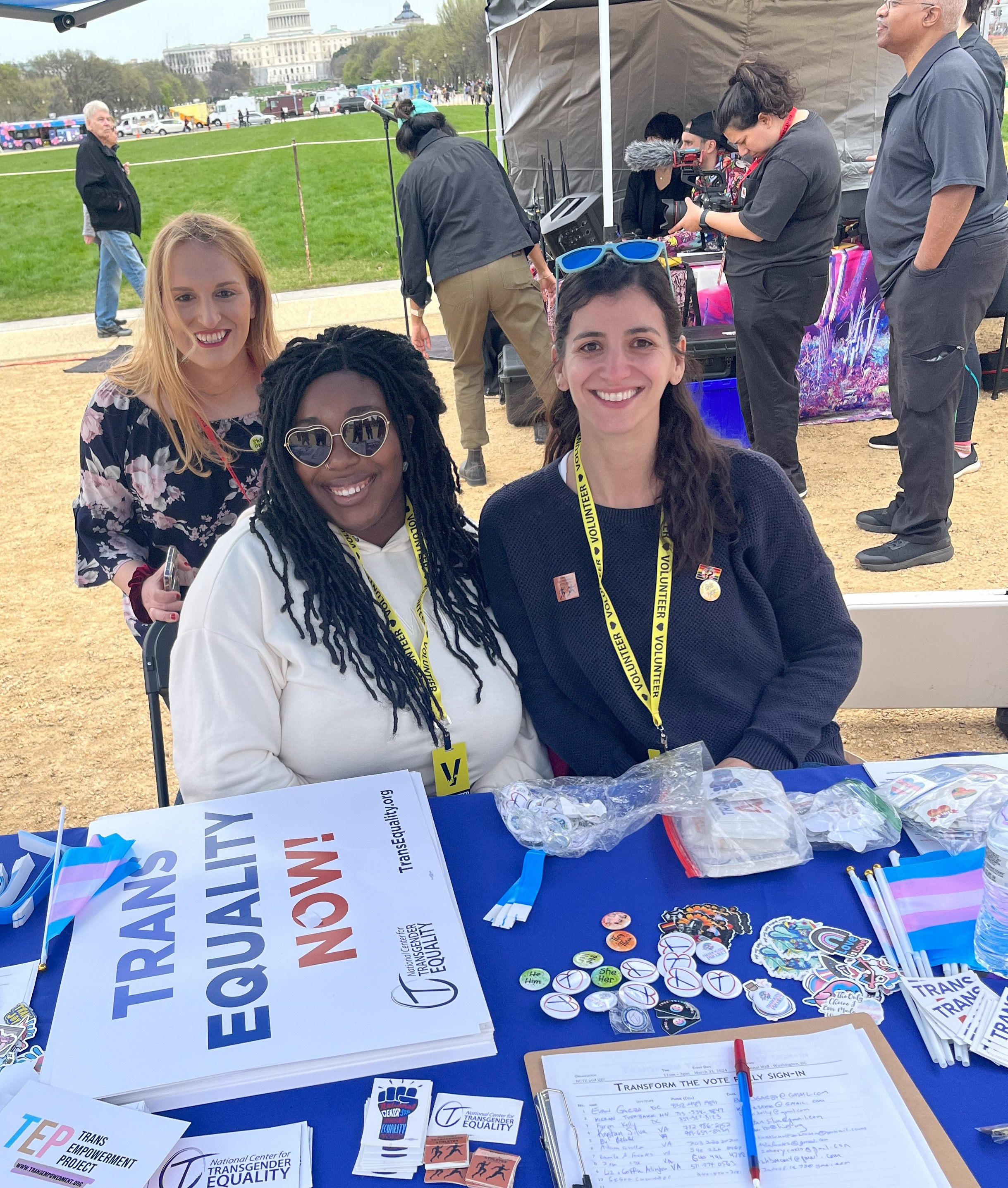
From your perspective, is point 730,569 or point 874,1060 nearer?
point 874,1060

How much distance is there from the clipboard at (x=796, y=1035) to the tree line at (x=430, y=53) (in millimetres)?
36173

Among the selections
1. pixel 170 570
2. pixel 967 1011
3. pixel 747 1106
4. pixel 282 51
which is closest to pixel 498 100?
pixel 170 570

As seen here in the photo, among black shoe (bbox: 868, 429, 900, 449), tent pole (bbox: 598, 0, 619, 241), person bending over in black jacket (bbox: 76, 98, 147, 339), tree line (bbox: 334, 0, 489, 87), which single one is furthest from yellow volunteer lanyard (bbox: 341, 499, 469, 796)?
tree line (bbox: 334, 0, 489, 87)

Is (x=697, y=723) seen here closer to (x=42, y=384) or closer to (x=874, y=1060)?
(x=874, y=1060)

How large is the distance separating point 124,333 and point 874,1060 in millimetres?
10763

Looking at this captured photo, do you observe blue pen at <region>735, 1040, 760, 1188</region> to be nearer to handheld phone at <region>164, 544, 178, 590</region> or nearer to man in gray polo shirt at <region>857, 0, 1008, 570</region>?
handheld phone at <region>164, 544, 178, 590</region>

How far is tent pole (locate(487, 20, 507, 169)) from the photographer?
877 cm

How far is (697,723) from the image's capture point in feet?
5.99

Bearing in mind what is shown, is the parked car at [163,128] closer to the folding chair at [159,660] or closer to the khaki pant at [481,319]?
the khaki pant at [481,319]

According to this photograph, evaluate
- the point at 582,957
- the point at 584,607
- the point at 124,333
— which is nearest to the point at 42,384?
the point at 124,333

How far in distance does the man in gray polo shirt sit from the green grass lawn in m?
2.53

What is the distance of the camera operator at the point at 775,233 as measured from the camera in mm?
4195

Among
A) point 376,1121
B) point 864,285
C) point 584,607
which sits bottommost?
point 376,1121

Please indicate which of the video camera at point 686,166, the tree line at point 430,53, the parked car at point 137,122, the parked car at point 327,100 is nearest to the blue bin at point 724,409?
the video camera at point 686,166
